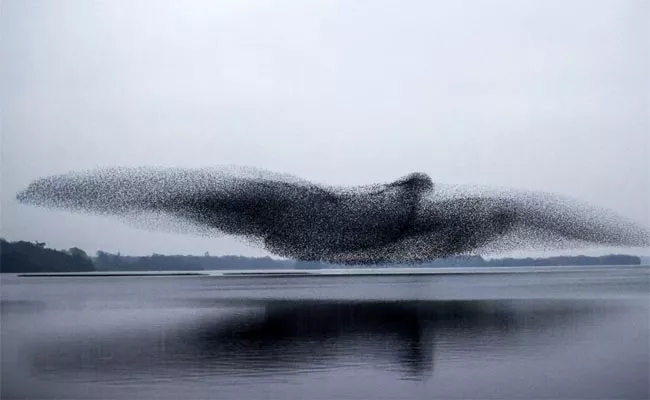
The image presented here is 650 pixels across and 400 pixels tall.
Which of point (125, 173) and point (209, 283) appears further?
point (209, 283)

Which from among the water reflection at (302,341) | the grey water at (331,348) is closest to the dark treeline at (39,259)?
the grey water at (331,348)

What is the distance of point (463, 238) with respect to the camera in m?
9.08

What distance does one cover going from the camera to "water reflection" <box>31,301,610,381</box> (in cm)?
483

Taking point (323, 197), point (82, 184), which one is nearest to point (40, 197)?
point (82, 184)

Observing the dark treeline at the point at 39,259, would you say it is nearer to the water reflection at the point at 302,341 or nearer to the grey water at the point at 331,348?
the grey water at the point at 331,348

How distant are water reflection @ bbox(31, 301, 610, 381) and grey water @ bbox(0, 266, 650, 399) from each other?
0.01 meters

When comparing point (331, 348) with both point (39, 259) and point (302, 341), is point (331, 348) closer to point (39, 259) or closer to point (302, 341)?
point (302, 341)

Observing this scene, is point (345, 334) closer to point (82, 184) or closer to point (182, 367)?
point (182, 367)

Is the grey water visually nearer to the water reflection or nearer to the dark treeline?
the water reflection

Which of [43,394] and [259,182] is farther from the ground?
[259,182]

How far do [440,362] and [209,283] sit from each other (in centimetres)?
1089

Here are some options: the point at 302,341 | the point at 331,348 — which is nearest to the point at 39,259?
the point at 302,341

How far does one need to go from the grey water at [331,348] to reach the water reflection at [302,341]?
1 cm

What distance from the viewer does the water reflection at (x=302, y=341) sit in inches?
190
